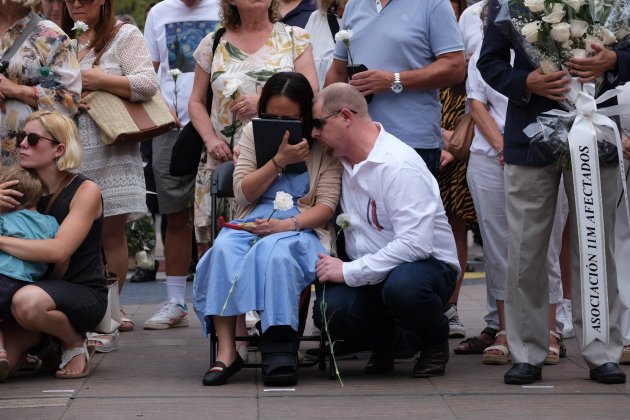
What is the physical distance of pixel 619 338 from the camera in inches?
246

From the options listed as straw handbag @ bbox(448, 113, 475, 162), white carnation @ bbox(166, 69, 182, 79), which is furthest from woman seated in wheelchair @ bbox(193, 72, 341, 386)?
white carnation @ bbox(166, 69, 182, 79)

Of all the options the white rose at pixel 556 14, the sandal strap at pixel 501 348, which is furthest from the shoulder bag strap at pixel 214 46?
the white rose at pixel 556 14

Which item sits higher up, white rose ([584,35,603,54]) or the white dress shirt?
white rose ([584,35,603,54])

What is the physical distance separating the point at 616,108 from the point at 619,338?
1079 millimetres

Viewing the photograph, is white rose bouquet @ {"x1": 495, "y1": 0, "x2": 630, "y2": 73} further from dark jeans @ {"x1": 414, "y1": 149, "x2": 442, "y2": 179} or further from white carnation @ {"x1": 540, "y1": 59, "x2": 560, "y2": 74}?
dark jeans @ {"x1": 414, "y1": 149, "x2": 442, "y2": 179}

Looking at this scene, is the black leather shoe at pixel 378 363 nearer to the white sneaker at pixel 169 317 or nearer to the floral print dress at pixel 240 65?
the floral print dress at pixel 240 65

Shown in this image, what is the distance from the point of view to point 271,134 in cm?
652

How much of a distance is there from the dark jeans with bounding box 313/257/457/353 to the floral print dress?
53.5 inches

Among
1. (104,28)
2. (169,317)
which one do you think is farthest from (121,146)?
(169,317)

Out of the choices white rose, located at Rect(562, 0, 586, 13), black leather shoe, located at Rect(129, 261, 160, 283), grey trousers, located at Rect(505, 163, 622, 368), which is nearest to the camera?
white rose, located at Rect(562, 0, 586, 13)

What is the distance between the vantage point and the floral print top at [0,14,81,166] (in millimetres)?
7125

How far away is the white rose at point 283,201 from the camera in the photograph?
6.41 meters

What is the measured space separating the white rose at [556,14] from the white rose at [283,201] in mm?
1491

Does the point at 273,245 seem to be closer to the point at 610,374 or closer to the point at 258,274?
the point at 258,274
